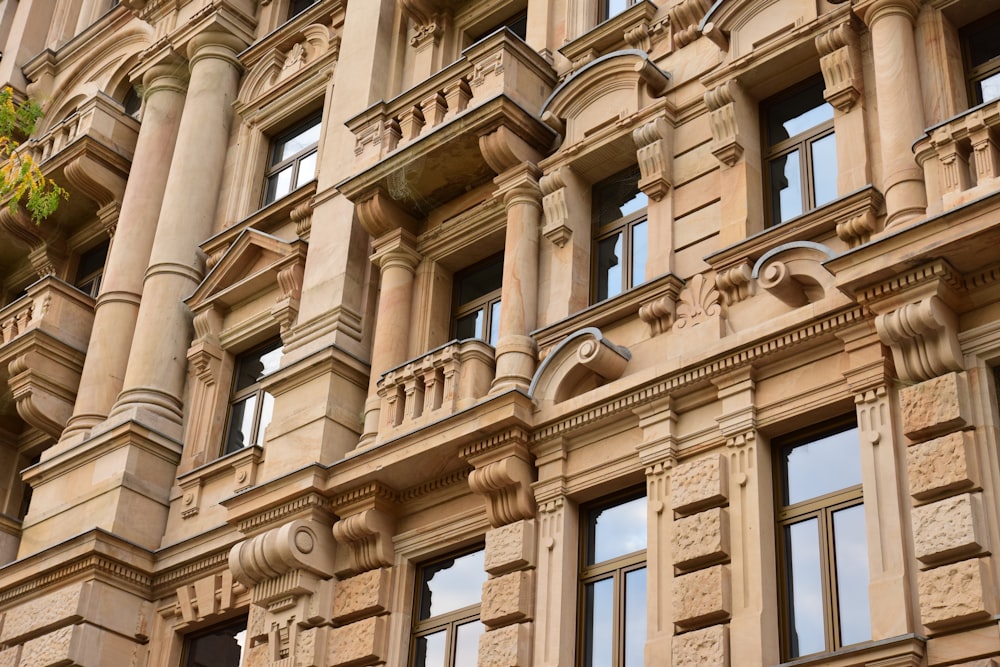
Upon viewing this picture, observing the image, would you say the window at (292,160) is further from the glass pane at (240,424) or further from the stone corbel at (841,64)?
the stone corbel at (841,64)

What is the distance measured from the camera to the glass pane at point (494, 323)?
730 inches

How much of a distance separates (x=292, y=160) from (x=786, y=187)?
33.9ft

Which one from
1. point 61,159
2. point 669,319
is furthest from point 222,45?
point 669,319

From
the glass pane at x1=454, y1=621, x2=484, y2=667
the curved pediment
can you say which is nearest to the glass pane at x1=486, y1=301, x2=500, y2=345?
the curved pediment

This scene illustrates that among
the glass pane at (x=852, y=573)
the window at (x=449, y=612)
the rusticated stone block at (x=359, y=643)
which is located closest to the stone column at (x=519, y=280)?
the window at (x=449, y=612)

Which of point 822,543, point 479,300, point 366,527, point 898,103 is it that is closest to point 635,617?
point 822,543

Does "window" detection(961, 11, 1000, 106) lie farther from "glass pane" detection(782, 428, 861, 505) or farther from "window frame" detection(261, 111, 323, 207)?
"window frame" detection(261, 111, 323, 207)

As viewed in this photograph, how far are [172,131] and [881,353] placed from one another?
1558 cm

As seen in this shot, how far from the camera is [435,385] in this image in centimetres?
1722

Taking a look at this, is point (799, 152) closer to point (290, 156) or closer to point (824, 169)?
point (824, 169)

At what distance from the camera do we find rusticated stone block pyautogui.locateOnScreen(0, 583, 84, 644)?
62.7ft

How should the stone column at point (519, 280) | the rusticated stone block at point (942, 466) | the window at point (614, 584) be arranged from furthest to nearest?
the stone column at point (519, 280) → the window at point (614, 584) → the rusticated stone block at point (942, 466)

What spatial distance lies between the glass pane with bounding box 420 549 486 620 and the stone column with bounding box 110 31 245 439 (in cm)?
621

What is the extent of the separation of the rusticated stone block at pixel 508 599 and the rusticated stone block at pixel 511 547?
10 cm
